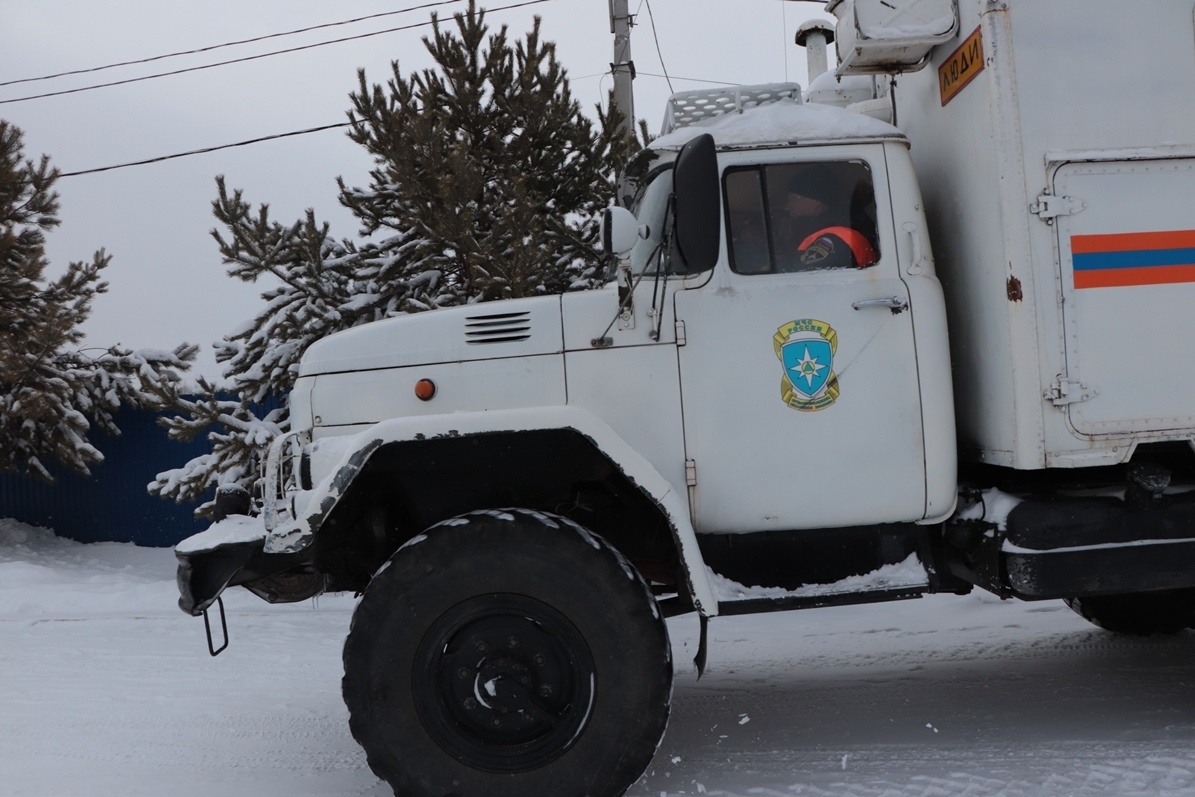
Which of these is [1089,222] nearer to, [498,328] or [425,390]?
[498,328]

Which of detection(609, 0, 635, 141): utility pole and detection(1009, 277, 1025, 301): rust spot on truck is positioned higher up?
detection(609, 0, 635, 141): utility pole

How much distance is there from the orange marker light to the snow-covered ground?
1.63 metres

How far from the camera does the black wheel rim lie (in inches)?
138

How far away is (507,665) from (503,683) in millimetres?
65

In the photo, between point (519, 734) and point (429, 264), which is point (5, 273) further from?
point (519, 734)

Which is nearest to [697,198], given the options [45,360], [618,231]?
[618,231]

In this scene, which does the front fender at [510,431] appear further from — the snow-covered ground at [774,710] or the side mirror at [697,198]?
the snow-covered ground at [774,710]

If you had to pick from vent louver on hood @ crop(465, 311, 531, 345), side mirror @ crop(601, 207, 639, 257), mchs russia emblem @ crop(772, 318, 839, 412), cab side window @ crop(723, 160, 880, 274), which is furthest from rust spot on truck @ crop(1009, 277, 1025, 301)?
vent louver on hood @ crop(465, 311, 531, 345)

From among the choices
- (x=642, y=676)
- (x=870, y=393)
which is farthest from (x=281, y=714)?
(x=870, y=393)

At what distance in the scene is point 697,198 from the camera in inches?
140

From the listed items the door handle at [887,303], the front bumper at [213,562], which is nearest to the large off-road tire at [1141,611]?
the door handle at [887,303]

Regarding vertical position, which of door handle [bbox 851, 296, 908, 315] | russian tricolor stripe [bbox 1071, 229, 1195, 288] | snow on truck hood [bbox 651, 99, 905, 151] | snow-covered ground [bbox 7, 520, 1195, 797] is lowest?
snow-covered ground [bbox 7, 520, 1195, 797]

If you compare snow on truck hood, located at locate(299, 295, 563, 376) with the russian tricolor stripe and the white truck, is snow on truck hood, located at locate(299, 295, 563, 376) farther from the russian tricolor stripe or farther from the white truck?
the russian tricolor stripe

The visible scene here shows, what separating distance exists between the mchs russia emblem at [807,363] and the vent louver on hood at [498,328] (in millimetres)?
1001
